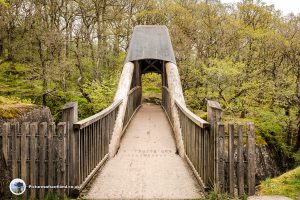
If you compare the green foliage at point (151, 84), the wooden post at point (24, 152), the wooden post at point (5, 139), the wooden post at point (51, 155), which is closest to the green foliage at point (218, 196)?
the wooden post at point (51, 155)

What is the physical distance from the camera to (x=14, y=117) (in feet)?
24.4

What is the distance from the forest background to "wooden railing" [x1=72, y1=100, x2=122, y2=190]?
33.2 feet

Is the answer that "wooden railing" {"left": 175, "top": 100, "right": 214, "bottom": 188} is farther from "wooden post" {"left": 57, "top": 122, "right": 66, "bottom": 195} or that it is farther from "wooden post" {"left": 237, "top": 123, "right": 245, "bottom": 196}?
"wooden post" {"left": 57, "top": 122, "right": 66, "bottom": 195}

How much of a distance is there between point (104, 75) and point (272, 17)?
1376 centimetres

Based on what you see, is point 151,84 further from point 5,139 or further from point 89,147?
point 5,139

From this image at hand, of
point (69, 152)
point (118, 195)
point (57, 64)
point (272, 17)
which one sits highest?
point (272, 17)

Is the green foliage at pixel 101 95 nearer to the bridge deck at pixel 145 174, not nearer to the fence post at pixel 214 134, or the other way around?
the bridge deck at pixel 145 174

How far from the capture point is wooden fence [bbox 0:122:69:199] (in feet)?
16.3

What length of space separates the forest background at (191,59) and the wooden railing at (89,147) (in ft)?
33.2

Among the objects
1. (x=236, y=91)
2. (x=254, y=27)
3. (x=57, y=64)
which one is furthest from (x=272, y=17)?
(x=57, y=64)

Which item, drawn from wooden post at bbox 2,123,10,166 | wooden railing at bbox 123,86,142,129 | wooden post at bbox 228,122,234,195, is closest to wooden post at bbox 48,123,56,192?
wooden post at bbox 2,123,10,166

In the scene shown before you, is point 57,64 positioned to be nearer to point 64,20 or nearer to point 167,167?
point 64,20

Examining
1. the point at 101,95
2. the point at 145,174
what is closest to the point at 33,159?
the point at 145,174

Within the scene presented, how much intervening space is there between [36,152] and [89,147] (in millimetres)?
1332
